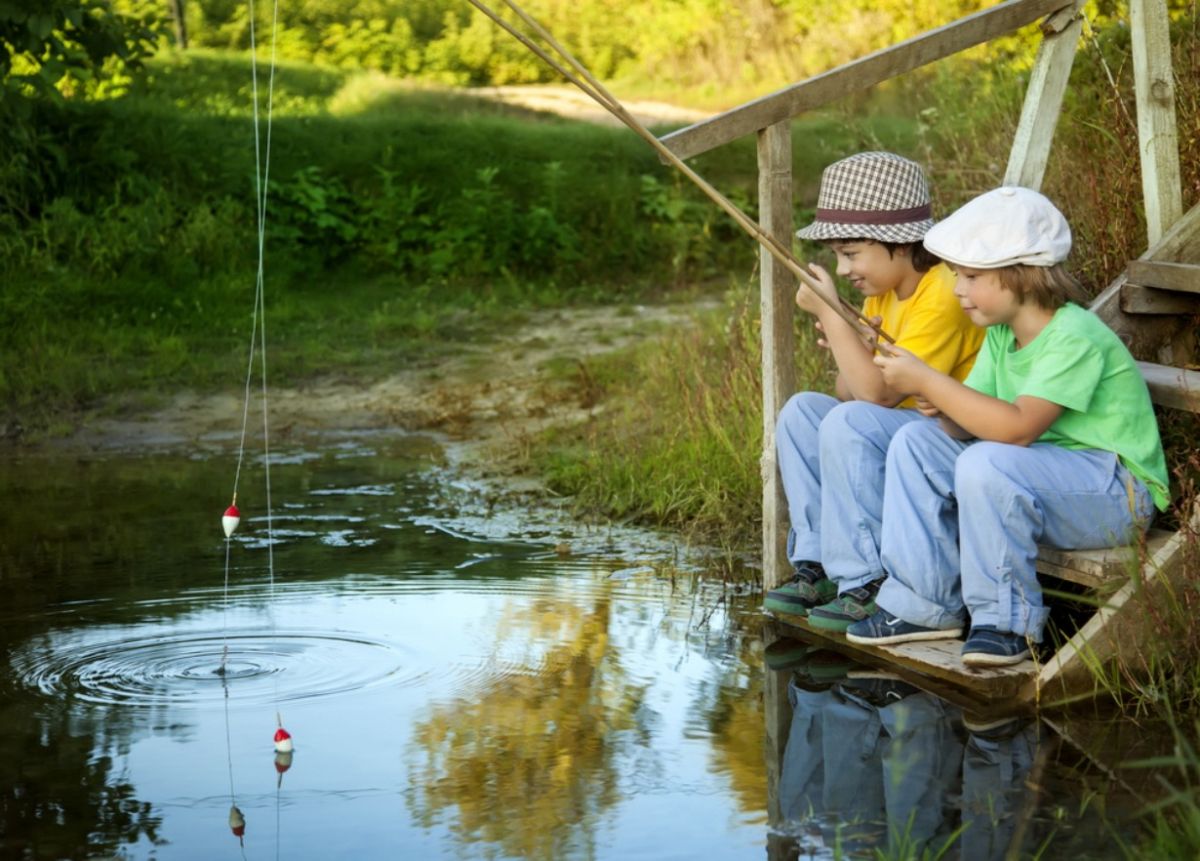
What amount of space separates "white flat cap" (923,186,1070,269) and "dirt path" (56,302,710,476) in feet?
12.0

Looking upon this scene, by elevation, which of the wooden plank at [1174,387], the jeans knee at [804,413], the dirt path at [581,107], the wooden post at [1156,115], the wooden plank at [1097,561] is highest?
the dirt path at [581,107]

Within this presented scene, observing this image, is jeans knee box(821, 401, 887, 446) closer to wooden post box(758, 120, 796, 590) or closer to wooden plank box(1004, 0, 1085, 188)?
wooden post box(758, 120, 796, 590)

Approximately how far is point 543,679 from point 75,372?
Result: 504 centimetres

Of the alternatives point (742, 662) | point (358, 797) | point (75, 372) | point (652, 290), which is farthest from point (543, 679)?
point (652, 290)

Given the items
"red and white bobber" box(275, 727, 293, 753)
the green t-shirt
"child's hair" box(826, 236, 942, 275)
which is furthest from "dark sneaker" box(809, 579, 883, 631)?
"red and white bobber" box(275, 727, 293, 753)

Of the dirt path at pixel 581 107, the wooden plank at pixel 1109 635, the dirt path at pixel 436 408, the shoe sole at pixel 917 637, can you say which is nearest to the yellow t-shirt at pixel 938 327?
the shoe sole at pixel 917 637

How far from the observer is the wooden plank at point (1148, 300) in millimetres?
5312

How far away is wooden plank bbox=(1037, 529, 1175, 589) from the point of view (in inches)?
176

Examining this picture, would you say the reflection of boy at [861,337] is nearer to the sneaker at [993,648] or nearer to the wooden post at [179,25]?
the sneaker at [993,648]

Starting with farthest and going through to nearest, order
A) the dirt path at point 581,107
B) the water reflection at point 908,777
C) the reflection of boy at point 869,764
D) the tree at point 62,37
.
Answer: the dirt path at point 581,107 < the tree at point 62,37 < the reflection of boy at point 869,764 < the water reflection at point 908,777

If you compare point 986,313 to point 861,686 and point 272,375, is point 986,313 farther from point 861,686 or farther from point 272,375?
point 272,375

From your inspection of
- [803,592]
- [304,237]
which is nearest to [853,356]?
[803,592]

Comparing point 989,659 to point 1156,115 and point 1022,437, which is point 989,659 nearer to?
point 1022,437

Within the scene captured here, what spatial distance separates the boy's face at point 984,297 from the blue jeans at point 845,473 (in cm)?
36
